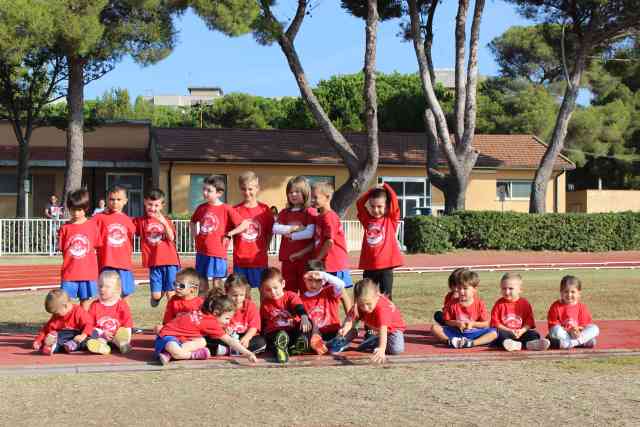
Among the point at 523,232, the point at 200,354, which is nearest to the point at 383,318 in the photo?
the point at 200,354

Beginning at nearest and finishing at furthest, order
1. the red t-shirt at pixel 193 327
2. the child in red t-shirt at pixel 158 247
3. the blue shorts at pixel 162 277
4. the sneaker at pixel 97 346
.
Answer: the red t-shirt at pixel 193 327 → the sneaker at pixel 97 346 → the child in red t-shirt at pixel 158 247 → the blue shorts at pixel 162 277

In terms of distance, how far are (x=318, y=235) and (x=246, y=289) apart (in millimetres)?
997

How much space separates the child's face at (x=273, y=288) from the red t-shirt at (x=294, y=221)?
713mm

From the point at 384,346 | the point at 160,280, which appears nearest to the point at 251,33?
the point at 160,280

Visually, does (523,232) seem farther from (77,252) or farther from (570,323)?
(77,252)

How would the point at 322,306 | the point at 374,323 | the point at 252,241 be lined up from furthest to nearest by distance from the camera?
the point at 252,241 → the point at 322,306 → the point at 374,323

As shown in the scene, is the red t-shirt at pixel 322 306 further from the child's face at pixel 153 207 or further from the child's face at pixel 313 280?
the child's face at pixel 153 207

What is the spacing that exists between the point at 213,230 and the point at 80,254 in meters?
1.39

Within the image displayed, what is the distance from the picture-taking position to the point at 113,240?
29.7ft

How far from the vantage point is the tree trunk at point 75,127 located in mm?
25922

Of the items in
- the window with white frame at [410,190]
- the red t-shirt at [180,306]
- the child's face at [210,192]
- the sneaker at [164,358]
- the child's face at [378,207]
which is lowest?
the sneaker at [164,358]

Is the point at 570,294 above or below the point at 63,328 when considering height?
above

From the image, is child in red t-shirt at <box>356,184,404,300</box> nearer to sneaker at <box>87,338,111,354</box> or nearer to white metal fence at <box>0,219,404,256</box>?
sneaker at <box>87,338,111,354</box>

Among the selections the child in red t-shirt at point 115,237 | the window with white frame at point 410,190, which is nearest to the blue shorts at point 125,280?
Answer: the child in red t-shirt at point 115,237
